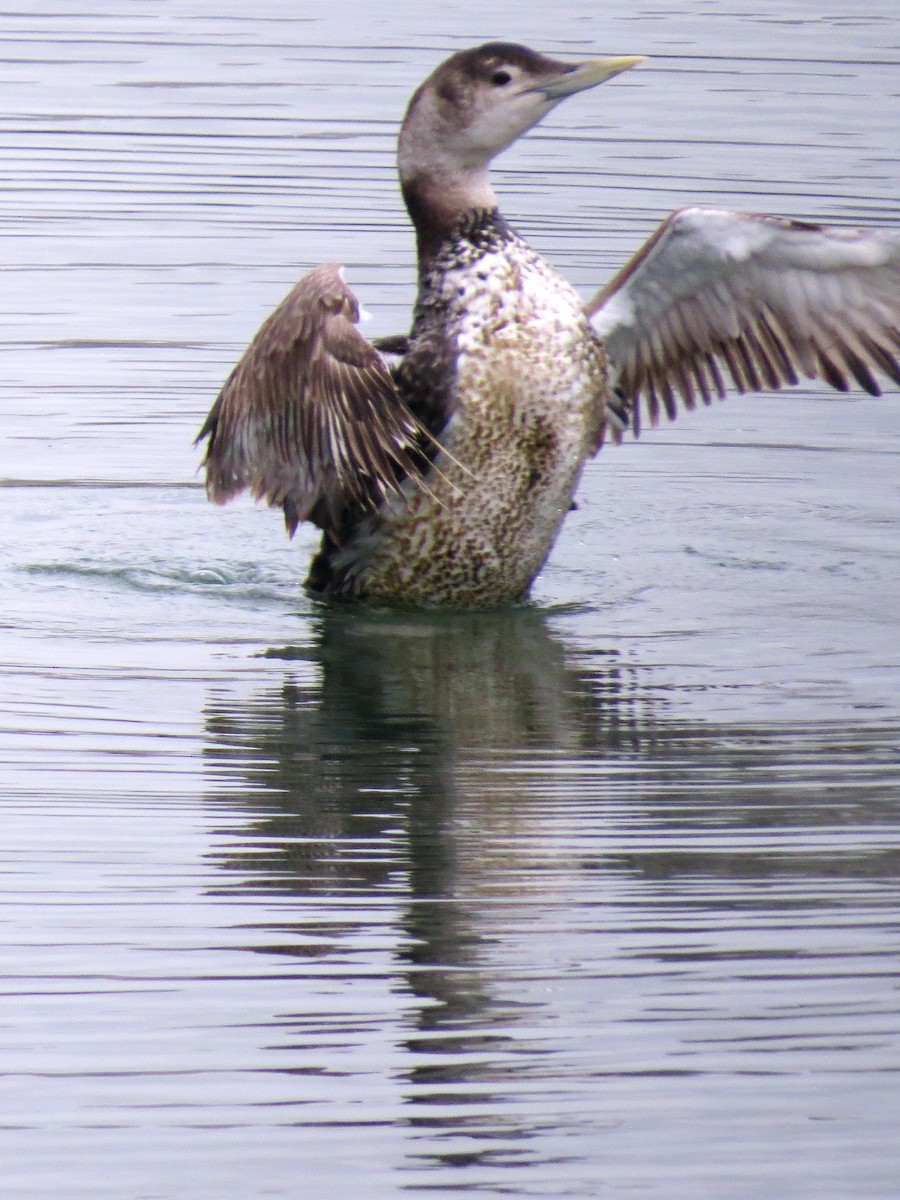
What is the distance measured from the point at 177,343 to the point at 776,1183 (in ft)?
21.3

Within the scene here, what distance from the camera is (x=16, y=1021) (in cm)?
393

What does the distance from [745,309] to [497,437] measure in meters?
0.94

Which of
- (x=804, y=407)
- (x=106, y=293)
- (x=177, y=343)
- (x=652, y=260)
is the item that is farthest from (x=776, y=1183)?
(x=106, y=293)

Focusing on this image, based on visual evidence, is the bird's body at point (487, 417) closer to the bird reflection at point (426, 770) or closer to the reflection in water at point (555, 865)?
the bird reflection at point (426, 770)

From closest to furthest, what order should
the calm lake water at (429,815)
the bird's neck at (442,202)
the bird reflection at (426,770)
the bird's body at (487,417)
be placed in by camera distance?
the calm lake water at (429,815), the bird reflection at (426,770), the bird's body at (487,417), the bird's neck at (442,202)

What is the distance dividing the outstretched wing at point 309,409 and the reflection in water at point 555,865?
17.3 inches

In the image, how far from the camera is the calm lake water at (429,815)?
3.64 m

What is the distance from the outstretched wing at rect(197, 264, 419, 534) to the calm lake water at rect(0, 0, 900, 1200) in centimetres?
41

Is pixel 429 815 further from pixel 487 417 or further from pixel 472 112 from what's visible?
pixel 472 112

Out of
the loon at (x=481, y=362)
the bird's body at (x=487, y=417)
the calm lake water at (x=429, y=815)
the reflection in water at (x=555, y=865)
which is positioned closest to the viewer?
the calm lake water at (x=429, y=815)

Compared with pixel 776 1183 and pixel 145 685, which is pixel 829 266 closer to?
pixel 145 685

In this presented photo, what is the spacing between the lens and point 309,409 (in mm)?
5918

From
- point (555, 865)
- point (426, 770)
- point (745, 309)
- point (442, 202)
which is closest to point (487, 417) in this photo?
point (442, 202)

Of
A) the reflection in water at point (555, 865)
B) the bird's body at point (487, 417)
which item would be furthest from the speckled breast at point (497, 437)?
the reflection in water at point (555, 865)
